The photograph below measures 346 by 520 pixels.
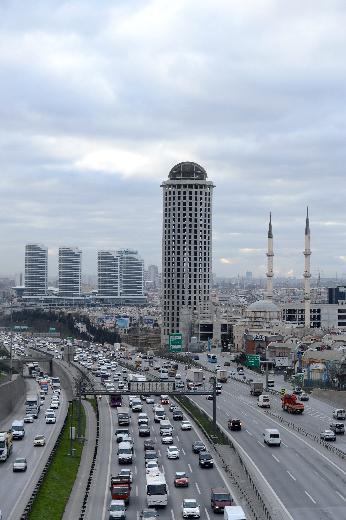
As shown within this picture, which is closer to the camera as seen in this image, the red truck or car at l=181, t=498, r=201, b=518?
car at l=181, t=498, r=201, b=518

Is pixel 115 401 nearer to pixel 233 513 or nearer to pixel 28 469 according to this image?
pixel 28 469

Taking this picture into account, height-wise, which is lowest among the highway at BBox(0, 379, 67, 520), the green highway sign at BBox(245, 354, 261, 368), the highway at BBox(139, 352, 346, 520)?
the highway at BBox(0, 379, 67, 520)

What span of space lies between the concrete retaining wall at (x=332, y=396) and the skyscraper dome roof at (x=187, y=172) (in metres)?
78.1

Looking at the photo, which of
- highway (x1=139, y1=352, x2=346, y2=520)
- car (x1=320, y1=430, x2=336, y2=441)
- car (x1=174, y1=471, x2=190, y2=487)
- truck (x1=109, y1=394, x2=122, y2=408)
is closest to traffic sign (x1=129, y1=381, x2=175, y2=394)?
highway (x1=139, y1=352, x2=346, y2=520)

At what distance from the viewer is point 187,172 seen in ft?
474

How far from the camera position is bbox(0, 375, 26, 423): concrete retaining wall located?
59.3 m

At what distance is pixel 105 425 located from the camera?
5206 cm

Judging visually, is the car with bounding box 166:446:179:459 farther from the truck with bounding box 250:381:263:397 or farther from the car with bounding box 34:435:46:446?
the truck with bounding box 250:381:263:397

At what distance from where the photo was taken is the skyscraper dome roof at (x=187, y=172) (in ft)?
473

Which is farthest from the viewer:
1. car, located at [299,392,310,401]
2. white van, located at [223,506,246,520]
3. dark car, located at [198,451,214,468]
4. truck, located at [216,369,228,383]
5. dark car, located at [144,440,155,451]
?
truck, located at [216,369,228,383]

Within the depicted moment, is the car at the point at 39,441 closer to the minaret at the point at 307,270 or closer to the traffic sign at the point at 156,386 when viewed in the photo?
the traffic sign at the point at 156,386

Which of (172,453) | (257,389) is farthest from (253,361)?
(172,453)

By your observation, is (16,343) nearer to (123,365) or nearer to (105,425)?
(123,365)

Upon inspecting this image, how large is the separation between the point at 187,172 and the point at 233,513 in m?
121
